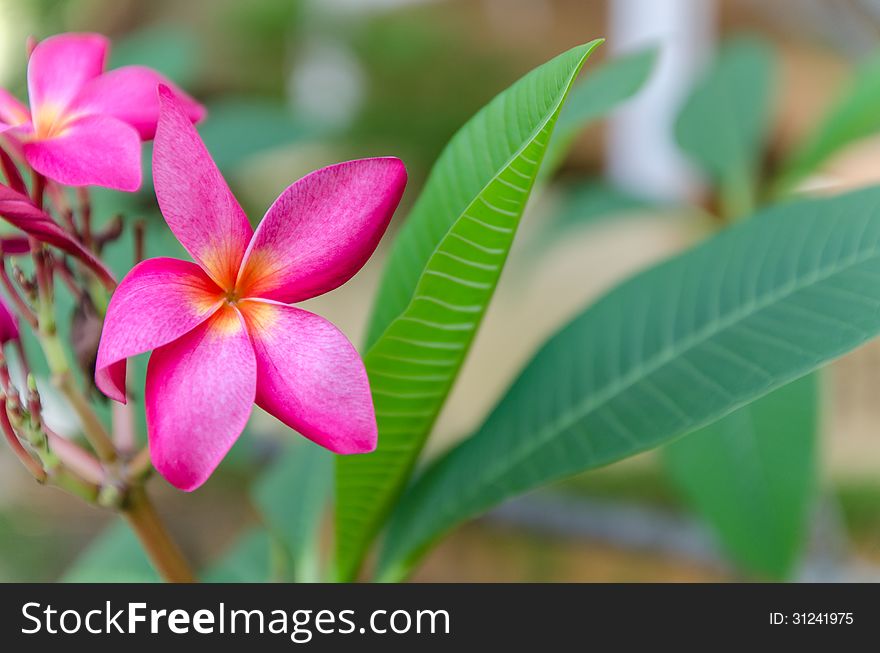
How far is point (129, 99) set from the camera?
345mm

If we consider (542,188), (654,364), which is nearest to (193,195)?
(654,364)

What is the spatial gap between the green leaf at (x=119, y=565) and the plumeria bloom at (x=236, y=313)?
368 mm

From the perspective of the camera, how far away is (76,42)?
378 millimetres

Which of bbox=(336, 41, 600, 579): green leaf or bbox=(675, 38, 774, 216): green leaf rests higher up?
bbox=(675, 38, 774, 216): green leaf

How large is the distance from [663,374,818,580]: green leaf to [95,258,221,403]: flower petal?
53cm

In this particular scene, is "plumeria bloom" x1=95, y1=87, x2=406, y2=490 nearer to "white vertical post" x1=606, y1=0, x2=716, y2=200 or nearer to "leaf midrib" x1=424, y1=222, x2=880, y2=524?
"leaf midrib" x1=424, y1=222, x2=880, y2=524

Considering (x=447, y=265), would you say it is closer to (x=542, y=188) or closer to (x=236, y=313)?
(x=236, y=313)

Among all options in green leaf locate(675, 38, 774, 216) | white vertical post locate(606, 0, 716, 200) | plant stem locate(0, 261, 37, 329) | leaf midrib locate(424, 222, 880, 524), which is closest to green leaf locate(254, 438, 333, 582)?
leaf midrib locate(424, 222, 880, 524)

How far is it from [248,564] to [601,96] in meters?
0.52

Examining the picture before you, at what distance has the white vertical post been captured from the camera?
1.59m

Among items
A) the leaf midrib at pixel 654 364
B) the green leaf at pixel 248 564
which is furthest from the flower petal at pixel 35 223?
the green leaf at pixel 248 564

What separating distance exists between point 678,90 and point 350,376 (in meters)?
1.45

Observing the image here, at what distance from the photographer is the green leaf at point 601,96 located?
50 cm

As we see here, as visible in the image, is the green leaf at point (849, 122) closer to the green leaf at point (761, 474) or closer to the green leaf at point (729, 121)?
the green leaf at point (729, 121)
